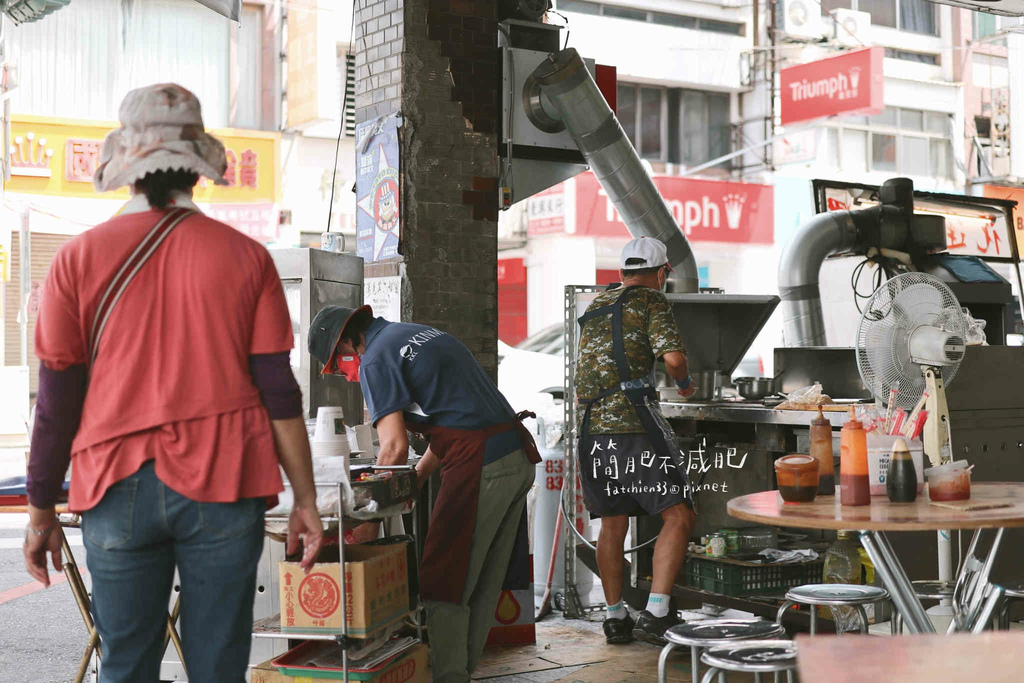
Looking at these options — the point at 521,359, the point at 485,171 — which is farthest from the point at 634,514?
the point at 521,359

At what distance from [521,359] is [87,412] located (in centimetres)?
995

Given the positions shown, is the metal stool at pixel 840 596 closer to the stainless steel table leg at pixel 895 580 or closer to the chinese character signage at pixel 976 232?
the stainless steel table leg at pixel 895 580

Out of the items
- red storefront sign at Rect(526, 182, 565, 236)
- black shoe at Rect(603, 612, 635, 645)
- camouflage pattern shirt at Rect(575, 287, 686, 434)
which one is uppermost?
red storefront sign at Rect(526, 182, 565, 236)

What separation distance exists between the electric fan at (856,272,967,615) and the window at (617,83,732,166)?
56.4 ft

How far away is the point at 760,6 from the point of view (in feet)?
75.5

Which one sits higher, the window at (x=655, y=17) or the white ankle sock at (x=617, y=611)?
the window at (x=655, y=17)

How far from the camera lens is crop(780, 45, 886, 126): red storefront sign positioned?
18312 millimetres

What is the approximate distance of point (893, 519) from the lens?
135 inches

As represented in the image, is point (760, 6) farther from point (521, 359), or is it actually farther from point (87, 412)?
point (87, 412)

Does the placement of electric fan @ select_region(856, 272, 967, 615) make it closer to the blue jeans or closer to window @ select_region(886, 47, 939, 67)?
the blue jeans

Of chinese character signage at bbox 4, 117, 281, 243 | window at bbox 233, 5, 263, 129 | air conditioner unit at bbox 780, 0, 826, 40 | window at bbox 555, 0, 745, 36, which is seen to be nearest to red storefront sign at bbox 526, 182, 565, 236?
window at bbox 555, 0, 745, 36

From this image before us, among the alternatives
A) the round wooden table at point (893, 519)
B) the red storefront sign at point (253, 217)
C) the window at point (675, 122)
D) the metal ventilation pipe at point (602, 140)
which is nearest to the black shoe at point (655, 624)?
the round wooden table at point (893, 519)

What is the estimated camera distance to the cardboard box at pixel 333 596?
4.18 meters

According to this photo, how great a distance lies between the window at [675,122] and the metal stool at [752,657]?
1922 cm
